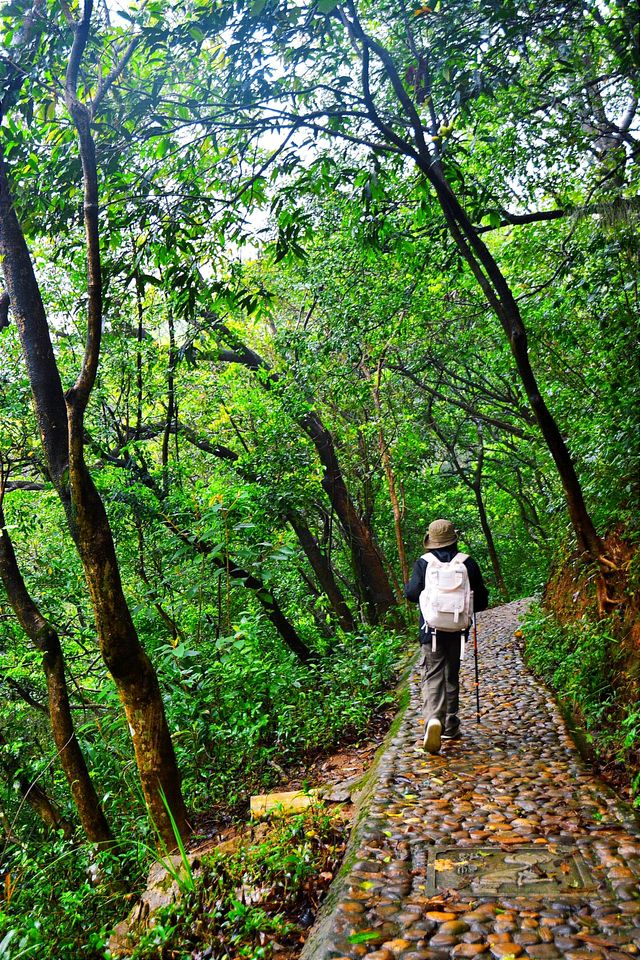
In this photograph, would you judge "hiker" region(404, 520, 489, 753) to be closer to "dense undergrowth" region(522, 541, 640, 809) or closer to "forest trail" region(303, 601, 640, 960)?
"forest trail" region(303, 601, 640, 960)

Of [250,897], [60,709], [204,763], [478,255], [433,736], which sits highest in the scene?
[478,255]

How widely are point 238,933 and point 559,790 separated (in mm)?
2620

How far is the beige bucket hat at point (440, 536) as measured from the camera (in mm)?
6585

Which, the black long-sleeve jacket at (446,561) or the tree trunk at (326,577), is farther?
the tree trunk at (326,577)

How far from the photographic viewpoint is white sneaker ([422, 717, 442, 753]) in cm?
604

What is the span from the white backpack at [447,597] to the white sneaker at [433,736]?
820 mm

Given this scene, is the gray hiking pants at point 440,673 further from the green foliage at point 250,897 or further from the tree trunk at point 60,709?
the tree trunk at point 60,709

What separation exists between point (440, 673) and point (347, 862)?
2475 millimetres

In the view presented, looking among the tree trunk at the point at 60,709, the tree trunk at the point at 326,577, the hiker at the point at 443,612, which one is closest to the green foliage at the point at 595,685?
the hiker at the point at 443,612

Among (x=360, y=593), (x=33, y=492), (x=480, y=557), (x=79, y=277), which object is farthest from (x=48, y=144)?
(x=480, y=557)

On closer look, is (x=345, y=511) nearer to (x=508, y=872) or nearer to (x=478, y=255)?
(x=478, y=255)

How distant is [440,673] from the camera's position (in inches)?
253

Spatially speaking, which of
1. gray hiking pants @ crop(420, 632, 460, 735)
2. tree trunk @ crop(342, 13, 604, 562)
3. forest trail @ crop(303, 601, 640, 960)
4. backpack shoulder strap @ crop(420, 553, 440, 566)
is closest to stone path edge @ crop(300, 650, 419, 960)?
forest trail @ crop(303, 601, 640, 960)

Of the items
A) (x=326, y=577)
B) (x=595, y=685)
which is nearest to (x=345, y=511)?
(x=326, y=577)
